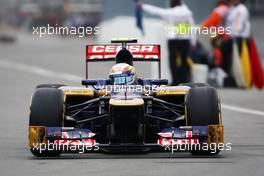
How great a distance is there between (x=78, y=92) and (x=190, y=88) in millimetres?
1362

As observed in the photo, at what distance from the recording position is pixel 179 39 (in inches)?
1186

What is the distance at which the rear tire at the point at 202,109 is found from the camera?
15.4 m

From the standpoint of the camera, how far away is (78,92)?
16141 mm

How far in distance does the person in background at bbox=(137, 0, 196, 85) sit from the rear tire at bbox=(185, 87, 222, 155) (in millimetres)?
13686

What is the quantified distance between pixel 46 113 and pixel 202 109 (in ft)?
5.94

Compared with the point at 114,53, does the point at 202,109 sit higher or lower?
lower

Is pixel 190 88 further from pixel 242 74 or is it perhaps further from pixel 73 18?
pixel 73 18

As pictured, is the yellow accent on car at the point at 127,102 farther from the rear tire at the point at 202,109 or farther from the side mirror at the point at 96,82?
the side mirror at the point at 96,82

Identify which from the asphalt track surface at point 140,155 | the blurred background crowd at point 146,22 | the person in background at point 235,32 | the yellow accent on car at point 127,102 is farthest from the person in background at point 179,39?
the yellow accent on car at point 127,102

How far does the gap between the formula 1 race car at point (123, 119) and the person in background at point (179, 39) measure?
13.2 meters

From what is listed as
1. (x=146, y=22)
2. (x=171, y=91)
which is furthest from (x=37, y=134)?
(x=146, y=22)

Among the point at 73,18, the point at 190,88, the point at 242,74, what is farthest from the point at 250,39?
the point at 73,18

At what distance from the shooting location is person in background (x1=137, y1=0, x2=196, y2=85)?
2950cm

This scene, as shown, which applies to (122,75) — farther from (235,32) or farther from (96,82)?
(235,32)
